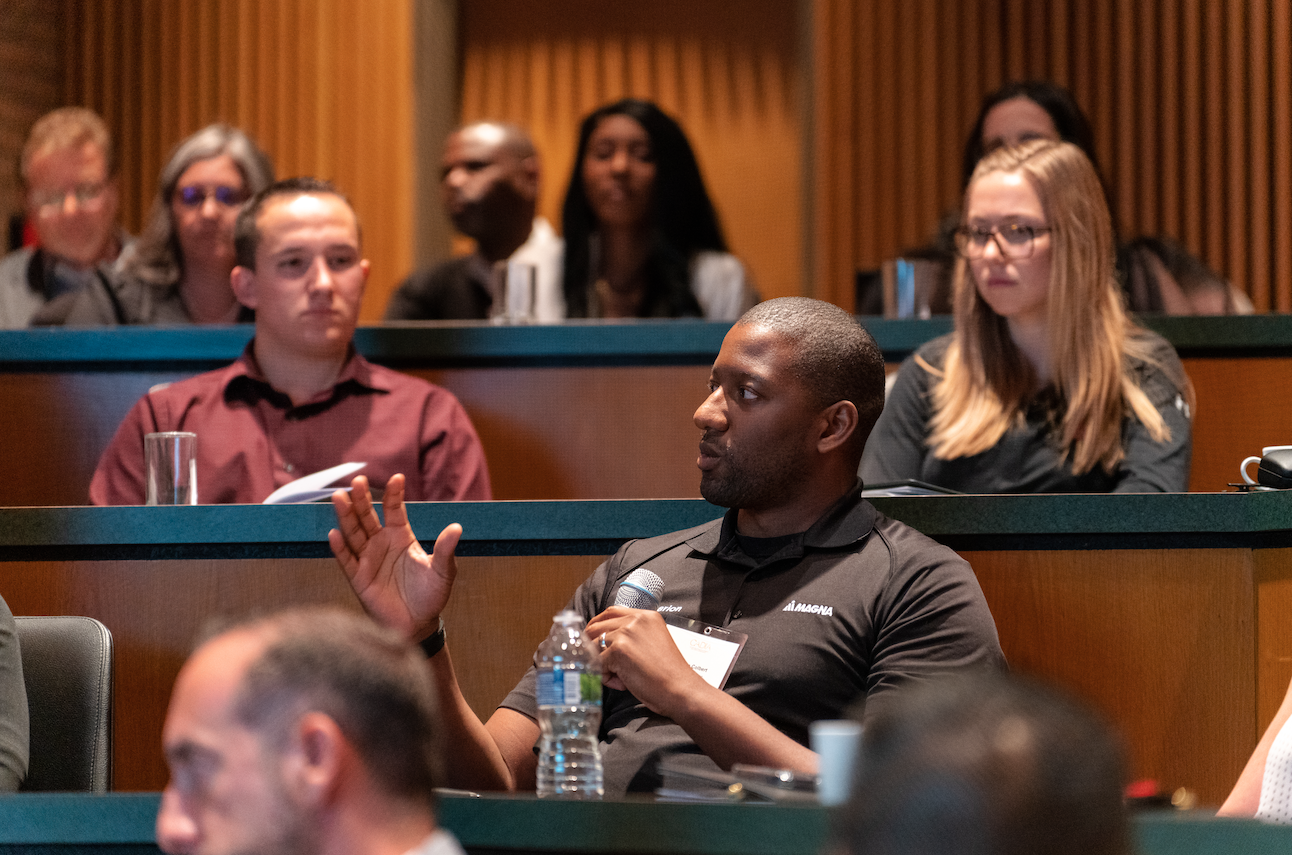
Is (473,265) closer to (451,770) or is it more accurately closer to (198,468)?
(198,468)

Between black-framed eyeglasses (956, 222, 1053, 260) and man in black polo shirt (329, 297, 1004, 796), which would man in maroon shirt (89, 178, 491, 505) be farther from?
black-framed eyeglasses (956, 222, 1053, 260)

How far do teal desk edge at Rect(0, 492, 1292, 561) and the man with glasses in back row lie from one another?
2.00m

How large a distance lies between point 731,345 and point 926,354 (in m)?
0.97

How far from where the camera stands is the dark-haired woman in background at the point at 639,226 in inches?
158

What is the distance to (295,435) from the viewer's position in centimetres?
307

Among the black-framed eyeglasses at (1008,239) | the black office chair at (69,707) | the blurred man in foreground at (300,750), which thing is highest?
the black-framed eyeglasses at (1008,239)

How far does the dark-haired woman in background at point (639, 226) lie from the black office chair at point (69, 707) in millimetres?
2182

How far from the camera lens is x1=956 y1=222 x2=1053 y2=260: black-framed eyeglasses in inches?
113

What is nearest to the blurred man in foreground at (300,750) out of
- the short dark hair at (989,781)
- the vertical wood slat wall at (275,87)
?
the short dark hair at (989,781)

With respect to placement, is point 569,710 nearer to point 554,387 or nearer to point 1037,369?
point 1037,369

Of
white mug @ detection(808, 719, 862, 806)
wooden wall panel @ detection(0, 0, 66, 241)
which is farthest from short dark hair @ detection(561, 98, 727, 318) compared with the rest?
white mug @ detection(808, 719, 862, 806)

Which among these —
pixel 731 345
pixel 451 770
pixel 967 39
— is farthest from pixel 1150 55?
pixel 451 770

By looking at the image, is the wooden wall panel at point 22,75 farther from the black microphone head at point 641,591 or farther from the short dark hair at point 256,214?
the black microphone head at point 641,591

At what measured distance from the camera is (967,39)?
5.67 m
